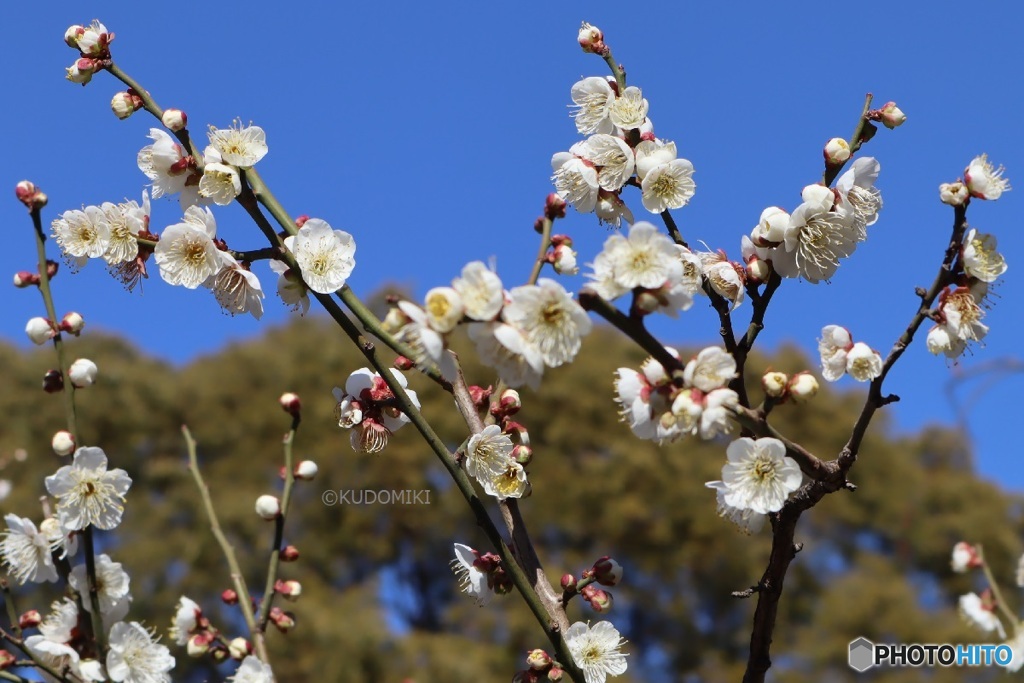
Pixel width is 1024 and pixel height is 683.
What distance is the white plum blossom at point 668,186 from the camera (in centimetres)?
155

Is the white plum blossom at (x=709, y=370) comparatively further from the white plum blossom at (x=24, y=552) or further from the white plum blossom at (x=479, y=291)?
the white plum blossom at (x=24, y=552)

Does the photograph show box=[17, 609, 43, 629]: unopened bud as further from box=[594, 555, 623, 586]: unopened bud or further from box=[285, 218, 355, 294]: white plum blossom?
box=[594, 555, 623, 586]: unopened bud

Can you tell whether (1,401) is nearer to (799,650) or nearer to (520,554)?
(799,650)

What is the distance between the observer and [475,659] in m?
11.3

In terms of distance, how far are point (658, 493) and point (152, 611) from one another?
259 inches

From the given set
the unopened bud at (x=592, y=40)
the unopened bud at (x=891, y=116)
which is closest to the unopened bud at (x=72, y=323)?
the unopened bud at (x=592, y=40)

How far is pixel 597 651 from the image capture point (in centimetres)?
155

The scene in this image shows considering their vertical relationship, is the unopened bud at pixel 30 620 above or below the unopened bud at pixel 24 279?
below

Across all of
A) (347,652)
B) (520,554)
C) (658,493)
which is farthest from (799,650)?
(520,554)

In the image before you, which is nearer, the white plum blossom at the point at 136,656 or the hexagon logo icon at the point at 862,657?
the white plum blossom at the point at 136,656

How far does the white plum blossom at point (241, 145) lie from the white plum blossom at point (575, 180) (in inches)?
18.6

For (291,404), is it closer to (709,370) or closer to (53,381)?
(53,381)

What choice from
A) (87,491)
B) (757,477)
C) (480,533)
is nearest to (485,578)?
→ (757,477)

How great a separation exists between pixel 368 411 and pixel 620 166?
568mm
